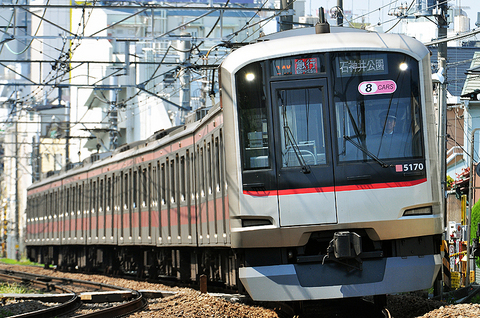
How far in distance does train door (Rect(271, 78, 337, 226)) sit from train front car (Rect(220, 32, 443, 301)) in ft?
0.03

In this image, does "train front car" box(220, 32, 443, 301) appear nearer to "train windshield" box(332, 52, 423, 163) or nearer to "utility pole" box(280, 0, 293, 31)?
"train windshield" box(332, 52, 423, 163)

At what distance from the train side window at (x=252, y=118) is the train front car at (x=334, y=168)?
11mm

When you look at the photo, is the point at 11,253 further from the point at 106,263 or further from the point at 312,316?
the point at 312,316

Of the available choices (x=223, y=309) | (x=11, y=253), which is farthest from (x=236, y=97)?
(x=11, y=253)

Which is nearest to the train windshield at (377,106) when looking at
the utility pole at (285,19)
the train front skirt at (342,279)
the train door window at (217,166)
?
the train front skirt at (342,279)

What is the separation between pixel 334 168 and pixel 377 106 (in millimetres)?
803

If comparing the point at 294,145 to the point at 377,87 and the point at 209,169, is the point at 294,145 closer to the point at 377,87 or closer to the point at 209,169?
the point at 377,87

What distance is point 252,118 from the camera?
26.0ft

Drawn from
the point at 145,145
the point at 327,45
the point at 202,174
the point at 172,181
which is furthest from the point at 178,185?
the point at 327,45

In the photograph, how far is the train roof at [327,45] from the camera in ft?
25.8

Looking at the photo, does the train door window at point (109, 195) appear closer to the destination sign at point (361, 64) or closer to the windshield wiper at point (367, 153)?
the destination sign at point (361, 64)

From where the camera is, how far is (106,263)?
21.2 meters

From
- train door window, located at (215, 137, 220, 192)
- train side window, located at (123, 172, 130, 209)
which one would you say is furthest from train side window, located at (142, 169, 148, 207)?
train door window, located at (215, 137, 220, 192)

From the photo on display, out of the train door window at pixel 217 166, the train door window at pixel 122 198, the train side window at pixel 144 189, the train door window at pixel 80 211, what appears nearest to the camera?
the train door window at pixel 217 166
